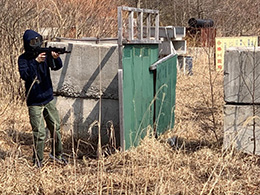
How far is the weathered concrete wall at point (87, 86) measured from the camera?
555cm

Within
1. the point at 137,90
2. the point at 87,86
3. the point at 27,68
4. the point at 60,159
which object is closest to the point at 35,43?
the point at 27,68

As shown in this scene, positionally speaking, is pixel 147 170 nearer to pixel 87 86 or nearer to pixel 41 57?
pixel 41 57

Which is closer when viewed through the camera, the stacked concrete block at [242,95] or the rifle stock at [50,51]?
the rifle stock at [50,51]

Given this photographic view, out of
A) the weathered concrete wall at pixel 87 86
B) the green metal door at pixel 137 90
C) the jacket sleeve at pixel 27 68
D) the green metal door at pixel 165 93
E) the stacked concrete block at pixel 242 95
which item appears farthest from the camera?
the green metal door at pixel 165 93

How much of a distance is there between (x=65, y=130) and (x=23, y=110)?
5.91 ft

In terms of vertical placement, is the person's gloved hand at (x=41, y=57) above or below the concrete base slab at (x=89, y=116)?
above

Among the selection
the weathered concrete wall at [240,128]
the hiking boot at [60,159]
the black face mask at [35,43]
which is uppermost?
the black face mask at [35,43]

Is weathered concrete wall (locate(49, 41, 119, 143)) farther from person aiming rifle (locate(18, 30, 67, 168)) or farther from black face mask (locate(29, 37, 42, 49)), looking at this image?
black face mask (locate(29, 37, 42, 49))

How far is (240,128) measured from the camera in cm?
504

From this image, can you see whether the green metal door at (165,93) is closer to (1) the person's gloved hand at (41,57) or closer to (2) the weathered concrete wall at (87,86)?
(2) the weathered concrete wall at (87,86)

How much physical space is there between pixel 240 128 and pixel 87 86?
2128mm

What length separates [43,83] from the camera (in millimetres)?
4871

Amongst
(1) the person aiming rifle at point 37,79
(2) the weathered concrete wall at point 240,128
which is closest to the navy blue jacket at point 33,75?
(1) the person aiming rifle at point 37,79

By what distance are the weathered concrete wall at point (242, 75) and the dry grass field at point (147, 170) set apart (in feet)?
1.23
